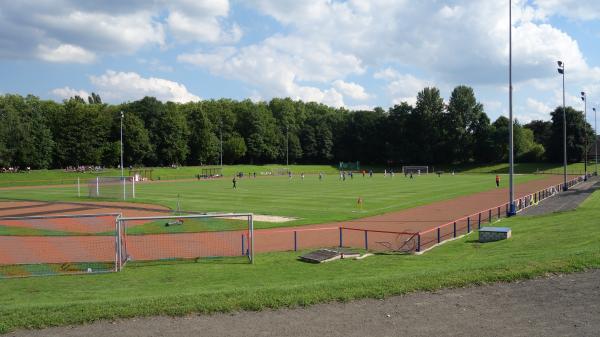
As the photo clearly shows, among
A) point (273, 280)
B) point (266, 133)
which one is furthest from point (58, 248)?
point (266, 133)

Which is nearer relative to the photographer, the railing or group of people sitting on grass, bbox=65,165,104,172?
the railing

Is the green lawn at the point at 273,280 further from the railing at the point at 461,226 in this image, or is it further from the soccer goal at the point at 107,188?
the soccer goal at the point at 107,188

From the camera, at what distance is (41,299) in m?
11.0

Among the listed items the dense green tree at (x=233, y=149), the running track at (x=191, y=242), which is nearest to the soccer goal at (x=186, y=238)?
the running track at (x=191, y=242)

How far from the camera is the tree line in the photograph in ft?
337

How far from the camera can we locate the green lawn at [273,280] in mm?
8844

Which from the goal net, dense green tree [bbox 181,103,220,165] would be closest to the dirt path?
the goal net

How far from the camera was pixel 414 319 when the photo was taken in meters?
8.06

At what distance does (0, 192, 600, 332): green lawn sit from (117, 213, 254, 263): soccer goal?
1572 millimetres

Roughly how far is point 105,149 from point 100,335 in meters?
107

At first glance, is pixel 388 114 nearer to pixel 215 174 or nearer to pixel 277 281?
pixel 215 174

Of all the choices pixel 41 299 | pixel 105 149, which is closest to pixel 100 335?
pixel 41 299

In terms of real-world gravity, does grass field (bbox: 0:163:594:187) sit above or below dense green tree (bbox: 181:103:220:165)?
below

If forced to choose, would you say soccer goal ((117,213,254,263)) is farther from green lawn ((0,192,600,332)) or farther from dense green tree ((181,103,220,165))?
dense green tree ((181,103,220,165))
